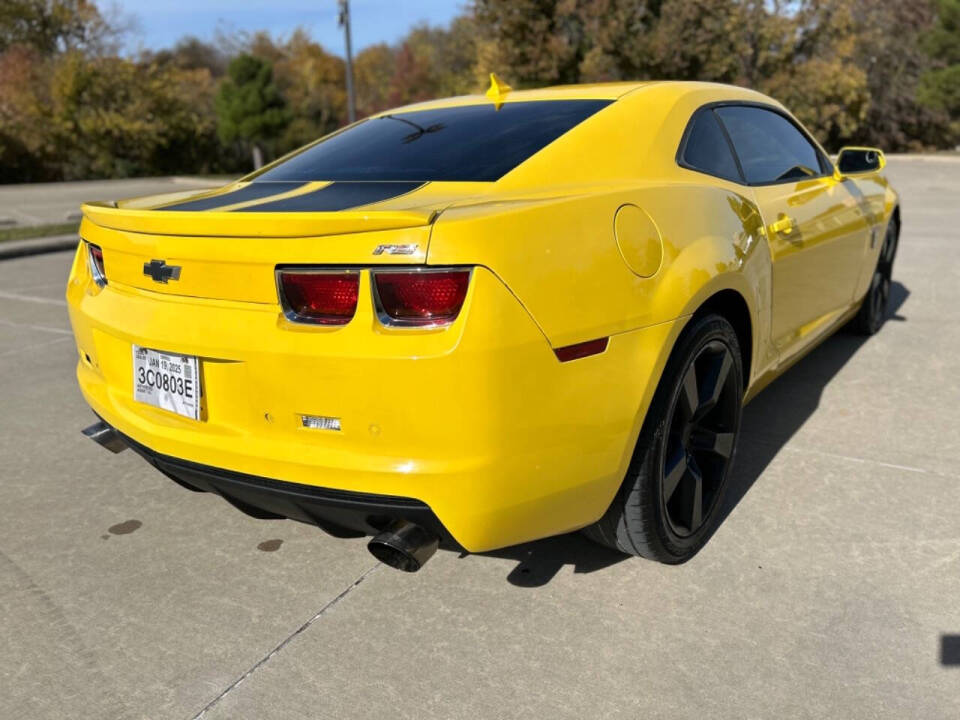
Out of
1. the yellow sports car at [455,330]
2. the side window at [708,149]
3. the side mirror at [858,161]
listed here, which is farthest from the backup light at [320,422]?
the side mirror at [858,161]

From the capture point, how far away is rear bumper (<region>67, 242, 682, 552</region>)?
1911 millimetres

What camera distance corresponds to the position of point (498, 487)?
200 centimetres

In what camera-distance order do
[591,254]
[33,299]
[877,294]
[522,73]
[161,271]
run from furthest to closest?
[522,73], [33,299], [877,294], [161,271], [591,254]

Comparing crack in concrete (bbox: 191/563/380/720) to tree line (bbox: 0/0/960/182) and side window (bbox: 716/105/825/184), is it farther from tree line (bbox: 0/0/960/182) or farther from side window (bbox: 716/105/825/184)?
tree line (bbox: 0/0/960/182)

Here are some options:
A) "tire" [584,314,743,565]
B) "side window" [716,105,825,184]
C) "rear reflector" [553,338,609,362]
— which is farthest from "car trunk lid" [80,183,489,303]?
"side window" [716,105,825,184]

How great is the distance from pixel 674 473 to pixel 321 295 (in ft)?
4.04

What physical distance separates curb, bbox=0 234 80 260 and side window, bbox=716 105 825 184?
31.6 ft

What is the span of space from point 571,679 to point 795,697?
54 centimetres

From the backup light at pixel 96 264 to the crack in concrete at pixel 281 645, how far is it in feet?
4.00

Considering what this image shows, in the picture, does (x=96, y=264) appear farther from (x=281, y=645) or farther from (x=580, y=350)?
(x=580, y=350)

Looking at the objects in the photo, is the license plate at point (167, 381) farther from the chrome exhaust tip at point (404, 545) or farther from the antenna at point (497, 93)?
the antenna at point (497, 93)

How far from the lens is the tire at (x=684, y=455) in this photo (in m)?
2.40

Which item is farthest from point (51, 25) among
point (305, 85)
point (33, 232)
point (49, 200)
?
point (33, 232)

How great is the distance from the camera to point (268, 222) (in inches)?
80.3
